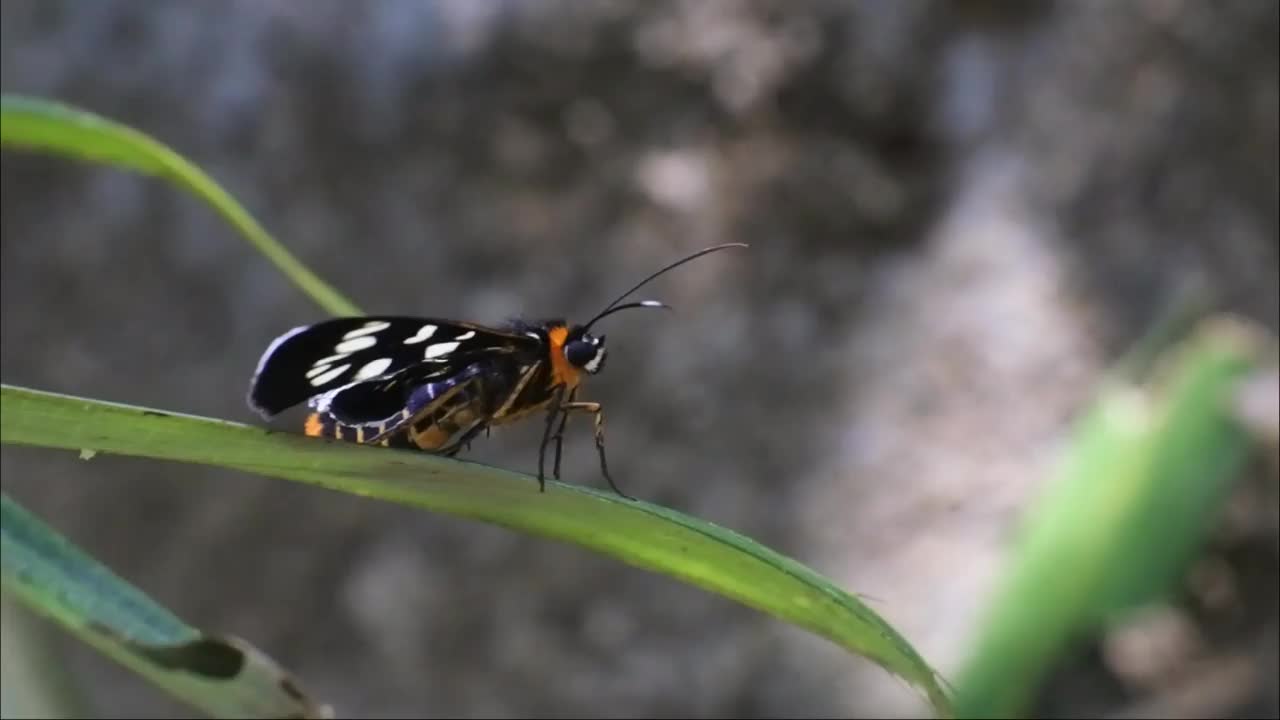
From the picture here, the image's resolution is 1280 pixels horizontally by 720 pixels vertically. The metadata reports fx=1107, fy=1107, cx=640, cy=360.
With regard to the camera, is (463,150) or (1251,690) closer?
(1251,690)

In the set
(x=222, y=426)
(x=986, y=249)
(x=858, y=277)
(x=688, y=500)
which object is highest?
(x=986, y=249)

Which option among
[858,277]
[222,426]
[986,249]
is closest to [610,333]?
[858,277]

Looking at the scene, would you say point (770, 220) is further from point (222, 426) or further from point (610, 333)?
point (222, 426)

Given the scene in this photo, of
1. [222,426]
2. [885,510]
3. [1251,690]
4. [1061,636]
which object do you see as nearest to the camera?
[222,426]

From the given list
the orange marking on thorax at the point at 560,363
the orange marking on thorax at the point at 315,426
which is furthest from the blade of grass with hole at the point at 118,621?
the orange marking on thorax at the point at 560,363

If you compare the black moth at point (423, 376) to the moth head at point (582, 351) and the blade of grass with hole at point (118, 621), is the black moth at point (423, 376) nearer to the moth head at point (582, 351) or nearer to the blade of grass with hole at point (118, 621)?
the moth head at point (582, 351)

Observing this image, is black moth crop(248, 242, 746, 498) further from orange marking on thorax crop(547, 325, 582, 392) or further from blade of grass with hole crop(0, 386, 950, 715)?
blade of grass with hole crop(0, 386, 950, 715)
